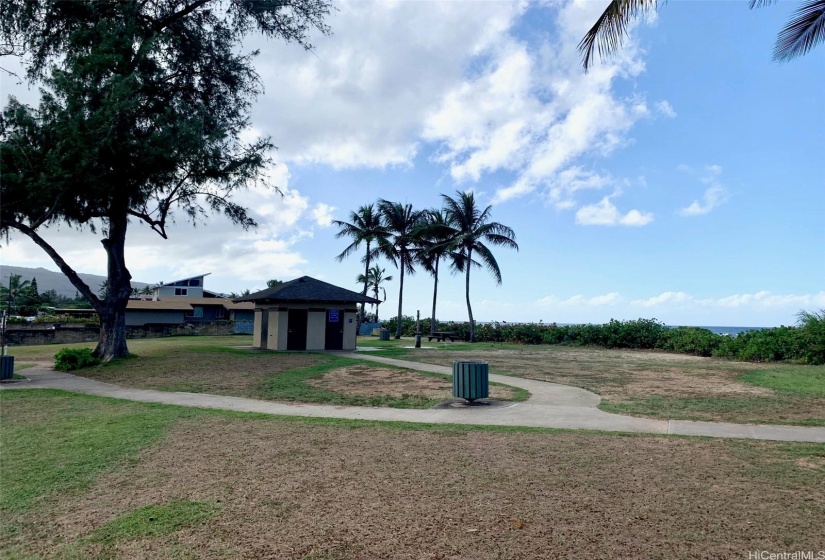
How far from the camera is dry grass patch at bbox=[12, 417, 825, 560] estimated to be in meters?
4.18

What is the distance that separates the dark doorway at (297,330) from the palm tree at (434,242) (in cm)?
1687

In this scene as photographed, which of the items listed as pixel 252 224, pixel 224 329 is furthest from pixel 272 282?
pixel 252 224

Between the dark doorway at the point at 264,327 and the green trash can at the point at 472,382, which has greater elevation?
the dark doorway at the point at 264,327

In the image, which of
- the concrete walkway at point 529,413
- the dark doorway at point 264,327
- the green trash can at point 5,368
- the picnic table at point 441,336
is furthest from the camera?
the picnic table at point 441,336

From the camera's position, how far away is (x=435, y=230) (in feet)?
144

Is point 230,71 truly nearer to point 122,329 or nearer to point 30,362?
point 122,329

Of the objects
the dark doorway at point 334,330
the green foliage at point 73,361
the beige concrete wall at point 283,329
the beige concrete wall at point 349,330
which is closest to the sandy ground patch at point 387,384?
the green foliage at point 73,361

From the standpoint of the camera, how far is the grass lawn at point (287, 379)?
12.1 metres

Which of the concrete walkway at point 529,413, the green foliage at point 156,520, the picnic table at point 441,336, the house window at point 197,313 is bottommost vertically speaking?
the green foliage at point 156,520

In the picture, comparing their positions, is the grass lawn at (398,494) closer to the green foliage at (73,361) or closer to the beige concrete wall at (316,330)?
the green foliage at (73,361)

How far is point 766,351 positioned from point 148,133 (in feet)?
85.6

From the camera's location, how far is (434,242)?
45250 mm

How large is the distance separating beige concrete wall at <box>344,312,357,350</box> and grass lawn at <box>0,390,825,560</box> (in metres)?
19.6

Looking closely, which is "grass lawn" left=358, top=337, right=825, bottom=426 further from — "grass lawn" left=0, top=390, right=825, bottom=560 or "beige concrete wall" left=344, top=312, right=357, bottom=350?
"beige concrete wall" left=344, top=312, right=357, bottom=350
